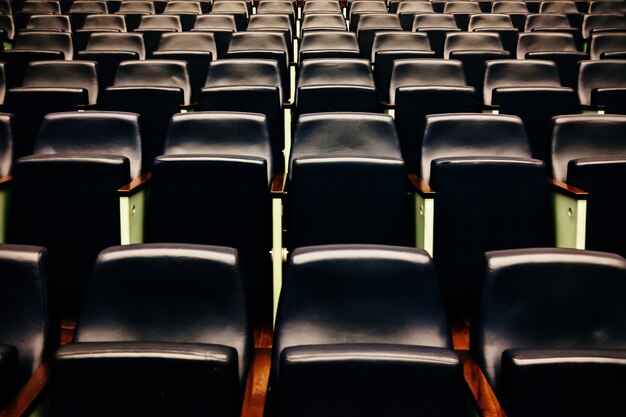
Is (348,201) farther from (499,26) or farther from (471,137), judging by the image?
(499,26)

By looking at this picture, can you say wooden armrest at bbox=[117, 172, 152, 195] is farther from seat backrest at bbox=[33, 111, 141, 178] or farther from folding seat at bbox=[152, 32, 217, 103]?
folding seat at bbox=[152, 32, 217, 103]

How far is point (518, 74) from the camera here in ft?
2.38

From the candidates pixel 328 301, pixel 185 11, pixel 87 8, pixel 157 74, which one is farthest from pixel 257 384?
pixel 87 8

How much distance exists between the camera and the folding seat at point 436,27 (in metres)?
0.99

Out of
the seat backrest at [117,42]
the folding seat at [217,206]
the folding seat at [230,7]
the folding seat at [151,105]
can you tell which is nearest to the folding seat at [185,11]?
the folding seat at [230,7]

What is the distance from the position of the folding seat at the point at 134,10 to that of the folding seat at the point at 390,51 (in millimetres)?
488

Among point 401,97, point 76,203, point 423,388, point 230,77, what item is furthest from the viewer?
point 230,77

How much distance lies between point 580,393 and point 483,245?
21 cm

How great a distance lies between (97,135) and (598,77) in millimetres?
544

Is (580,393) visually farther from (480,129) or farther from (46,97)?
→ (46,97)

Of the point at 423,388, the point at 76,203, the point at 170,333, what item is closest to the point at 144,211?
the point at 76,203

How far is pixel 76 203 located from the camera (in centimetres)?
45

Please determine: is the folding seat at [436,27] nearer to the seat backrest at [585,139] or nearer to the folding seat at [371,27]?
the folding seat at [371,27]

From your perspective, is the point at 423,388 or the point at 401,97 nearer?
the point at 423,388
